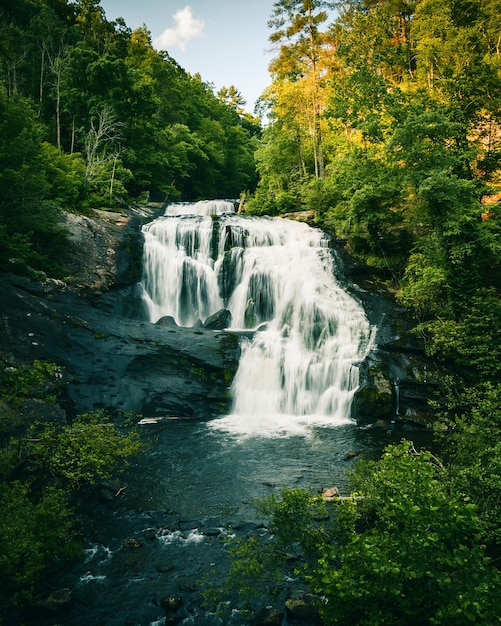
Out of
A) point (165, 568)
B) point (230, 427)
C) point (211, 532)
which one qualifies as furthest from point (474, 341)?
point (165, 568)

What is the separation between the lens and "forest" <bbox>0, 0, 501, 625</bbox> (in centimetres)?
530

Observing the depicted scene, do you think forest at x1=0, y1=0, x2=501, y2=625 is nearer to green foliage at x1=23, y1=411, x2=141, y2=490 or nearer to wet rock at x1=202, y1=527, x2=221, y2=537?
green foliage at x1=23, y1=411, x2=141, y2=490

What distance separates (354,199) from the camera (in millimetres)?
20656

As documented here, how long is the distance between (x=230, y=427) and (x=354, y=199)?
1324cm

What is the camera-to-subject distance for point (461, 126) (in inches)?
680

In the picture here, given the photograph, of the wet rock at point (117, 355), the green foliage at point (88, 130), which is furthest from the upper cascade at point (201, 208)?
the wet rock at point (117, 355)

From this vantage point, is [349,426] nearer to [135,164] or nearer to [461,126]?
[461,126]

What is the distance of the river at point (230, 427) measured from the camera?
311 inches

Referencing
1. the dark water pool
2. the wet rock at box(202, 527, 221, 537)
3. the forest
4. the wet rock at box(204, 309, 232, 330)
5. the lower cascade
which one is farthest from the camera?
the wet rock at box(204, 309, 232, 330)

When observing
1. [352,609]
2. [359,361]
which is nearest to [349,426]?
[359,361]

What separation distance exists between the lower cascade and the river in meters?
0.06

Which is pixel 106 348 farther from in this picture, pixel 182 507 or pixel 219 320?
pixel 182 507

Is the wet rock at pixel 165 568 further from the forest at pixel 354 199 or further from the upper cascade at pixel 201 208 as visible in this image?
the upper cascade at pixel 201 208

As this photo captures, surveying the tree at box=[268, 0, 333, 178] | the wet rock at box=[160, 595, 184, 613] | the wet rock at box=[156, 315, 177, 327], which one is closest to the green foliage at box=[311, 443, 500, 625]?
the wet rock at box=[160, 595, 184, 613]
